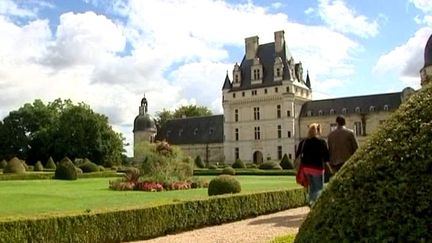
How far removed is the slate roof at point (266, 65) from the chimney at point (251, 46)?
457 mm

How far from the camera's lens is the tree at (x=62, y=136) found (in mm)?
53156

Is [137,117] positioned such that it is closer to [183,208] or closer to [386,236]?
[183,208]

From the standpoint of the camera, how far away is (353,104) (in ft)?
187

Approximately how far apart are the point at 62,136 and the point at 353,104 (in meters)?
32.2

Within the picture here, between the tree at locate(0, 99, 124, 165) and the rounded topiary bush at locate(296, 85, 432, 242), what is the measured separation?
51.8m

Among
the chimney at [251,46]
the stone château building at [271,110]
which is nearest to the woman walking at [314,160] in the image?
the stone château building at [271,110]

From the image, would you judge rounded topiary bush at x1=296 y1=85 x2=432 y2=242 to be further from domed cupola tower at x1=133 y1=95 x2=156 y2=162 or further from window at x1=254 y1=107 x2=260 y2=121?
domed cupola tower at x1=133 y1=95 x2=156 y2=162

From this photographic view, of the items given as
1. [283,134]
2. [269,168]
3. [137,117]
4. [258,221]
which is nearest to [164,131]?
[137,117]

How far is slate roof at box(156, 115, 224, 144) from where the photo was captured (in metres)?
65.6

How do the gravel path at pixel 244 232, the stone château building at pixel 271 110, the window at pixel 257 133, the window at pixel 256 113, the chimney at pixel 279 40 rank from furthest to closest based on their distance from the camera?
the window at pixel 256 113 < the window at pixel 257 133 < the chimney at pixel 279 40 < the stone château building at pixel 271 110 < the gravel path at pixel 244 232

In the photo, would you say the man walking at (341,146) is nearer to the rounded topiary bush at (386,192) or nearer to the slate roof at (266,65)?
the rounded topiary bush at (386,192)

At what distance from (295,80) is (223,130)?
1149 cm

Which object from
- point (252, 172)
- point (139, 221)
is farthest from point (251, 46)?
point (139, 221)

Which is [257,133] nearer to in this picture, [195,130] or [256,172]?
[195,130]
